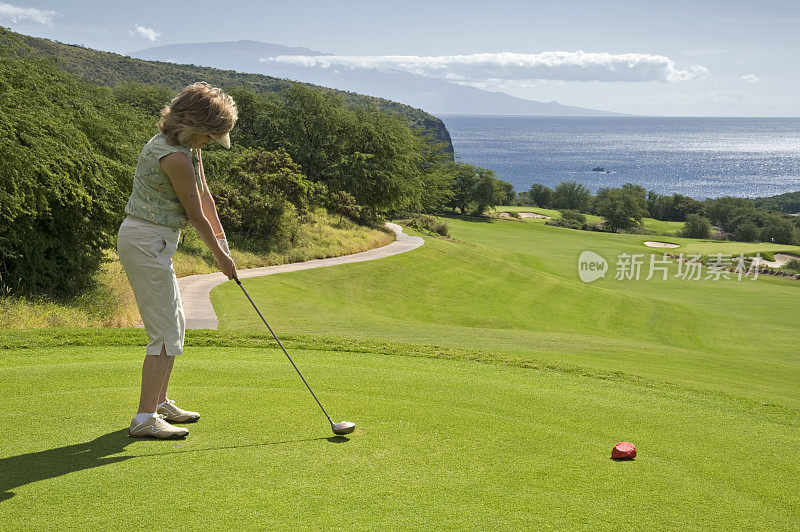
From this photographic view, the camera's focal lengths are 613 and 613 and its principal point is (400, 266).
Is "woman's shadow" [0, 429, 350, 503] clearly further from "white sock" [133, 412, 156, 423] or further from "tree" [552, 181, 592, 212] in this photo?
"tree" [552, 181, 592, 212]

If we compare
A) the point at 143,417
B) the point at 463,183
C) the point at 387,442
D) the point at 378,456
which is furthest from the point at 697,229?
the point at 143,417

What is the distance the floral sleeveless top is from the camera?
3807 millimetres

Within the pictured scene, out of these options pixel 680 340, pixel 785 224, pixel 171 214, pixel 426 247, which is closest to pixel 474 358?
pixel 171 214

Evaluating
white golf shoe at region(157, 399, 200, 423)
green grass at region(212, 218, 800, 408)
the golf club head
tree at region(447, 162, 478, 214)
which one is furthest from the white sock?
tree at region(447, 162, 478, 214)

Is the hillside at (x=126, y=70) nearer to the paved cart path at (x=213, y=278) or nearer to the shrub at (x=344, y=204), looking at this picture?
the shrub at (x=344, y=204)

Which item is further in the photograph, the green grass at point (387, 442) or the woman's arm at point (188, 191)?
the woman's arm at point (188, 191)

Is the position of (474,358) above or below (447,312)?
above

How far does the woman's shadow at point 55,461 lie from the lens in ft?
10.3

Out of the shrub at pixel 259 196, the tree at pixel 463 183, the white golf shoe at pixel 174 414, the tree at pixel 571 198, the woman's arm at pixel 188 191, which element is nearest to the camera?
the woman's arm at pixel 188 191

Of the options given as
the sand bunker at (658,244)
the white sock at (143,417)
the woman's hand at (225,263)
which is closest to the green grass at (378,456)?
the white sock at (143,417)

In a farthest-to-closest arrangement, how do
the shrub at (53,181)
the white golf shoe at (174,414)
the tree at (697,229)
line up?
the tree at (697,229) < the shrub at (53,181) < the white golf shoe at (174,414)

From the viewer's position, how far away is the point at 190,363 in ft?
20.1

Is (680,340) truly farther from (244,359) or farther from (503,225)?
(503,225)

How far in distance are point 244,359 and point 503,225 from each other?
62.5m
